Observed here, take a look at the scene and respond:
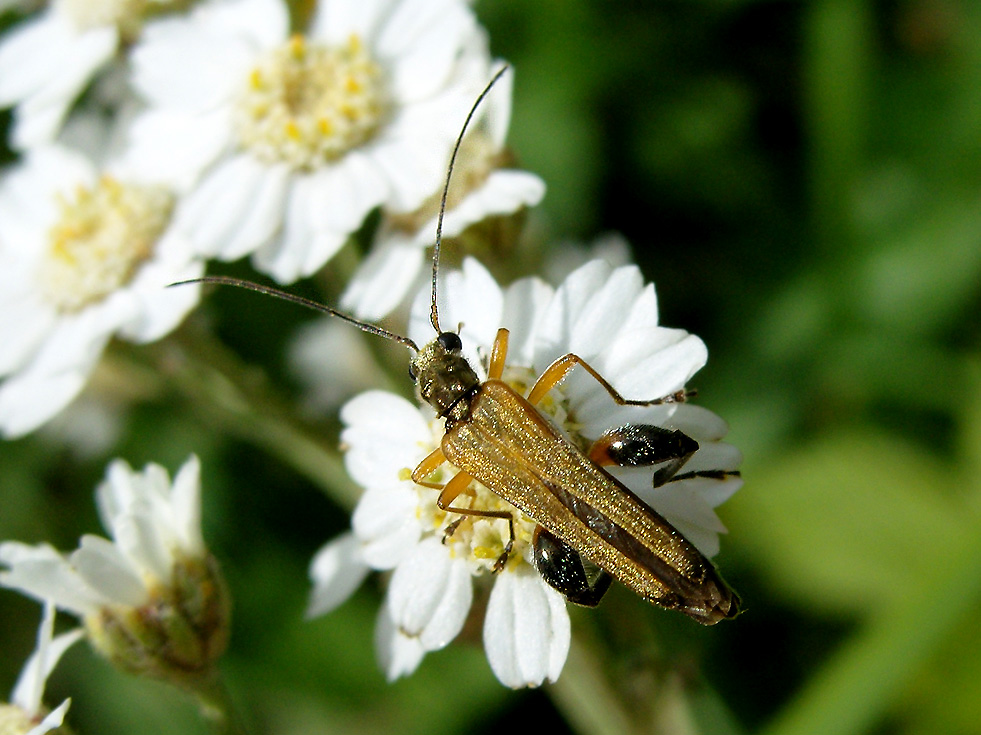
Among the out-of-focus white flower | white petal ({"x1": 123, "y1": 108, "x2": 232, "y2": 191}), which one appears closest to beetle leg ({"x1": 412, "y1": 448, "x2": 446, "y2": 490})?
white petal ({"x1": 123, "y1": 108, "x2": 232, "y2": 191})

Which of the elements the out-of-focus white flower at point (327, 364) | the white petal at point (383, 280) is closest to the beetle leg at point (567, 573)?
the white petal at point (383, 280)

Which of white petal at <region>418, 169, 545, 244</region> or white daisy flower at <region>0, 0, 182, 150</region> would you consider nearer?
white petal at <region>418, 169, 545, 244</region>

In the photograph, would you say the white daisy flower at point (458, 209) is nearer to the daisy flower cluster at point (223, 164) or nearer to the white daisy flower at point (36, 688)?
the daisy flower cluster at point (223, 164)

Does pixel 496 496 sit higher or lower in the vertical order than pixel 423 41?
lower

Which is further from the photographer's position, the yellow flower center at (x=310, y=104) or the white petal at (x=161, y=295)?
the yellow flower center at (x=310, y=104)

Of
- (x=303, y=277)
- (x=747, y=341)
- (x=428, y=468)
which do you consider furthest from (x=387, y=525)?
(x=747, y=341)

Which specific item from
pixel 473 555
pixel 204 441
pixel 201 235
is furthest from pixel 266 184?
pixel 204 441

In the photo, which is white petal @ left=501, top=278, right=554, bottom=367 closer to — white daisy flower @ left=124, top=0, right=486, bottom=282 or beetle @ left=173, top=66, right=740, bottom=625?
beetle @ left=173, top=66, right=740, bottom=625

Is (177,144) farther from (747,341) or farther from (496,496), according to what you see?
(747,341)

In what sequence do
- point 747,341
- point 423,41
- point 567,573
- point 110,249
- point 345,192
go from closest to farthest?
point 567,573 → point 345,192 → point 423,41 → point 110,249 → point 747,341
